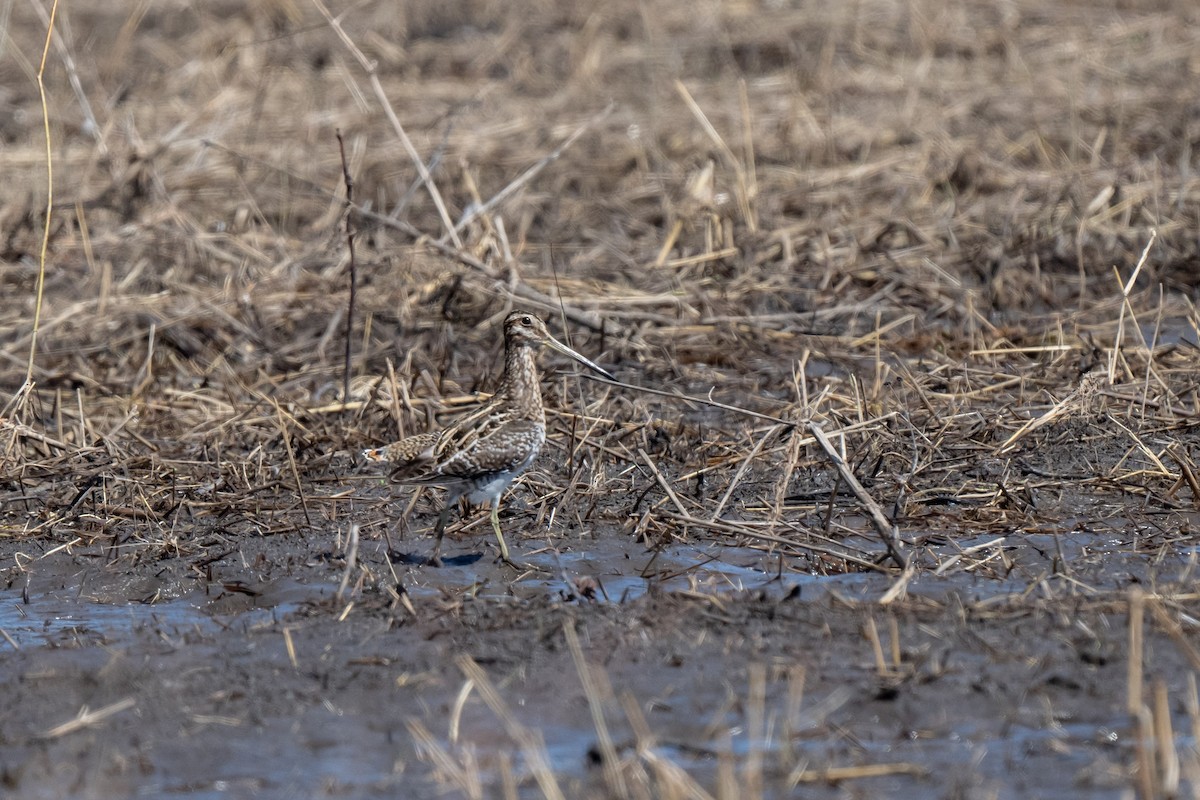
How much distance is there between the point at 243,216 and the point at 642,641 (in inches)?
235

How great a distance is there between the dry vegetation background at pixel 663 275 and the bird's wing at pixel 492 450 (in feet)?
1.56

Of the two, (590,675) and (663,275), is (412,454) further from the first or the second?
(663,275)

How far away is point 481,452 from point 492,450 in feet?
0.14

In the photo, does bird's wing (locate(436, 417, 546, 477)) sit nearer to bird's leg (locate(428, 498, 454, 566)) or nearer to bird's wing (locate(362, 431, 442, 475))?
bird's wing (locate(362, 431, 442, 475))

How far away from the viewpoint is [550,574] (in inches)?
216

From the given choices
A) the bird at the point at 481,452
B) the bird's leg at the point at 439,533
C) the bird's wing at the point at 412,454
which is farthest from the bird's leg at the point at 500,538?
the bird's wing at the point at 412,454

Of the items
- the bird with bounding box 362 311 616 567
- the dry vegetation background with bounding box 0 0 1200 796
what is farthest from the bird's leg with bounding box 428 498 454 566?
the dry vegetation background with bounding box 0 0 1200 796

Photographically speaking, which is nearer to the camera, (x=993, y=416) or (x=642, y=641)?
(x=642, y=641)

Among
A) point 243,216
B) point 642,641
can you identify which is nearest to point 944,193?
point 243,216

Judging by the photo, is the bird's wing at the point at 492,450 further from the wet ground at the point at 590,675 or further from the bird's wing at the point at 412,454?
the wet ground at the point at 590,675

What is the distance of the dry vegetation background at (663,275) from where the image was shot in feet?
19.9

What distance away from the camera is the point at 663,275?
8.71 metres

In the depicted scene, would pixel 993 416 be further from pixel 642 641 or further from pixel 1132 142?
pixel 1132 142

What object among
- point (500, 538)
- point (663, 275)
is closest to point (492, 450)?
point (500, 538)
